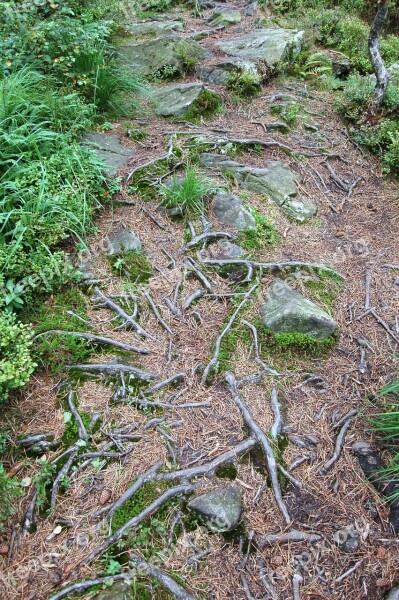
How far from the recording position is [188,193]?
13.9 ft

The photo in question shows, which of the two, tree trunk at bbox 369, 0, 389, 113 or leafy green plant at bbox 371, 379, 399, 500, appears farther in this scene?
tree trunk at bbox 369, 0, 389, 113

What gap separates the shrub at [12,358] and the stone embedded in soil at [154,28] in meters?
7.10

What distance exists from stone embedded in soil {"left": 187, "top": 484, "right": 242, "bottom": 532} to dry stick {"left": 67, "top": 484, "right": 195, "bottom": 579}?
10 cm

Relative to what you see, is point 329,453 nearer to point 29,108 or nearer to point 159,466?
point 159,466

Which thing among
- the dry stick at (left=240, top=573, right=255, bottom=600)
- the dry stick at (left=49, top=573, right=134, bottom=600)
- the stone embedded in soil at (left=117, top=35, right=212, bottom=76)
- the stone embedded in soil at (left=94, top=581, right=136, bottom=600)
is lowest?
the dry stick at (left=240, top=573, right=255, bottom=600)

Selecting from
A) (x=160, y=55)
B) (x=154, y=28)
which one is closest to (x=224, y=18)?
(x=154, y=28)

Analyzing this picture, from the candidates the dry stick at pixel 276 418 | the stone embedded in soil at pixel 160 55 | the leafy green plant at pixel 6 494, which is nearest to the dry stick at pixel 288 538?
the dry stick at pixel 276 418

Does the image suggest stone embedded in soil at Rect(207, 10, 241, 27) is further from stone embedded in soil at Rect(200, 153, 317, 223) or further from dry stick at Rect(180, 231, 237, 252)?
dry stick at Rect(180, 231, 237, 252)

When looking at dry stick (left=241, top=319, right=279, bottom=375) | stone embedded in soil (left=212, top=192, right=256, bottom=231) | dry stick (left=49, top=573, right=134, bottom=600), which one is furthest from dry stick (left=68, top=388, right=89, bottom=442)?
stone embedded in soil (left=212, top=192, right=256, bottom=231)

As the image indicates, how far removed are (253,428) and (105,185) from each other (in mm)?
2990

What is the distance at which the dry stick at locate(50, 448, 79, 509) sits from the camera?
239 centimetres

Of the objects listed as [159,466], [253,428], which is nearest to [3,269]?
[159,466]

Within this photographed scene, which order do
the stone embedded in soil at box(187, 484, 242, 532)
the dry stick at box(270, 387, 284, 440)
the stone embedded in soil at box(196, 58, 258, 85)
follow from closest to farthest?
the stone embedded in soil at box(187, 484, 242, 532), the dry stick at box(270, 387, 284, 440), the stone embedded in soil at box(196, 58, 258, 85)

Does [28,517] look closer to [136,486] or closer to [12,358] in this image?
[136,486]
